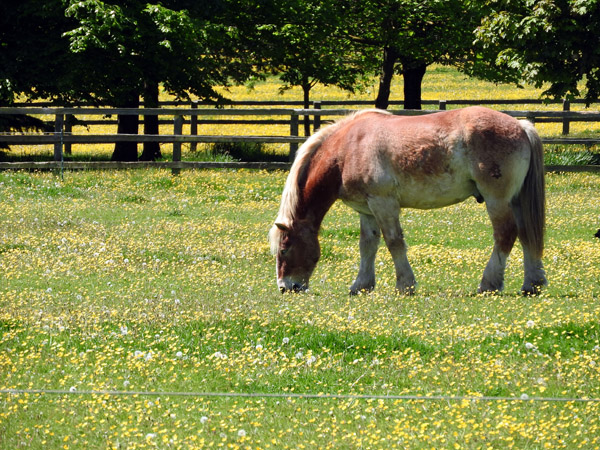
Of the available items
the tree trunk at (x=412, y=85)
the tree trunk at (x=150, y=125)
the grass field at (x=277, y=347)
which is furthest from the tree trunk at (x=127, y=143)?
the grass field at (x=277, y=347)

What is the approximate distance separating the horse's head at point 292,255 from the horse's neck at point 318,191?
0.29 metres

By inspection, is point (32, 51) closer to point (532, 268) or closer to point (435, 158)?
point (435, 158)

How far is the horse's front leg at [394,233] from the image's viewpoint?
1034 centimetres

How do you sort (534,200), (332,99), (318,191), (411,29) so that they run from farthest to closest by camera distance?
1. (332,99)
2. (411,29)
3. (318,191)
4. (534,200)

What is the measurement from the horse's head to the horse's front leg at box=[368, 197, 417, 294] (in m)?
0.91

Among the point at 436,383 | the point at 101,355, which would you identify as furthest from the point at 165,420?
the point at 436,383

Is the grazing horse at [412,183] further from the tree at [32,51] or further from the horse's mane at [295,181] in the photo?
the tree at [32,51]

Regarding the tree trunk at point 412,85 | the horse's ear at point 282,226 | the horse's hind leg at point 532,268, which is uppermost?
the tree trunk at point 412,85

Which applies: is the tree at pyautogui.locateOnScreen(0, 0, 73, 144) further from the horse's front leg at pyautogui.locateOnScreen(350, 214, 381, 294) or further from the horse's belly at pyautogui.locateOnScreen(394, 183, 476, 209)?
the horse's belly at pyautogui.locateOnScreen(394, 183, 476, 209)

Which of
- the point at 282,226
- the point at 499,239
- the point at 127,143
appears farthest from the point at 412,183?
the point at 127,143

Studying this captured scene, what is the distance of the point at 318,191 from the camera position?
10.7m

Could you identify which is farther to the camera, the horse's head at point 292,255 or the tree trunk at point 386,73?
the tree trunk at point 386,73

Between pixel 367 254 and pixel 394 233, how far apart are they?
579 millimetres

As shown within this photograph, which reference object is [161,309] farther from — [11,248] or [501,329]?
[11,248]
